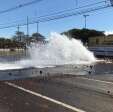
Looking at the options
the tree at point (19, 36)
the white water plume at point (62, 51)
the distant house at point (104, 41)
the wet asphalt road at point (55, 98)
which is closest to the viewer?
the wet asphalt road at point (55, 98)

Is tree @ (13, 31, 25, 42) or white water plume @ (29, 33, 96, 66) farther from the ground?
tree @ (13, 31, 25, 42)

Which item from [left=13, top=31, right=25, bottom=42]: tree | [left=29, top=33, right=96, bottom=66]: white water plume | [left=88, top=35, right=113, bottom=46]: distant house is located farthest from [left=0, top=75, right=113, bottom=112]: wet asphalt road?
[left=13, top=31, right=25, bottom=42]: tree

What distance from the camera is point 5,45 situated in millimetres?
118188

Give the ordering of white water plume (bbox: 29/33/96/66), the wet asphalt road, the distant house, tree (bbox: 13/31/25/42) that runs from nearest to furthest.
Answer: the wet asphalt road < white water plume (bbox: 29/33/96/66) < the distant house < tree (bbox: 13/31/25/42)

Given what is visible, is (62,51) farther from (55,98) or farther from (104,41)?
(55,98)

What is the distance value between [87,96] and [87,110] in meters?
2.11

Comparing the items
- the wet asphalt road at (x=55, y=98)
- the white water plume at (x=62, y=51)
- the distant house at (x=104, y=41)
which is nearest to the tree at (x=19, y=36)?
the distant house at (x=104, y=41)

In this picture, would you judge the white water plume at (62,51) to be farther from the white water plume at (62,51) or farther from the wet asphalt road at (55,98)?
the wet asphalt road at (55,98)

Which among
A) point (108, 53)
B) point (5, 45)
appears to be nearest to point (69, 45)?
point (108, 53)

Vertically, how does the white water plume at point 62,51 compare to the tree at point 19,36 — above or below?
below

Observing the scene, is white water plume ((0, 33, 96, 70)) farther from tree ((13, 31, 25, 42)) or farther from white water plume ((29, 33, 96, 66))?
tree ((13, 31, 25, 42))

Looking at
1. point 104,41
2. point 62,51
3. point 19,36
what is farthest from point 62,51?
point 19,36

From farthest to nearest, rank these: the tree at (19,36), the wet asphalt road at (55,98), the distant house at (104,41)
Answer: the tree at (19,36) → the distant house at (104,41) → the wet asphalt road at (55,98)

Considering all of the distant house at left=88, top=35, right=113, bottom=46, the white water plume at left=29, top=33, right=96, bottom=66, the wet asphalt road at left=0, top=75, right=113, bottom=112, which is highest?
the distant house at left=88, top=35, right=113, bottom=46
